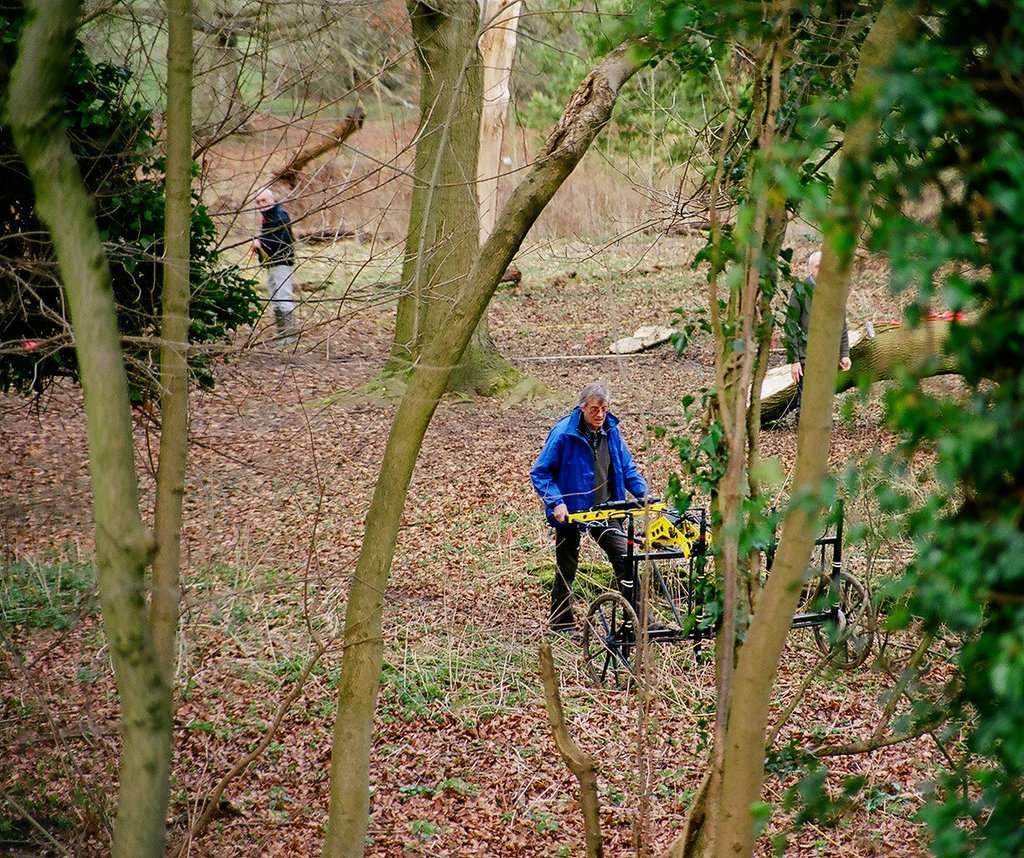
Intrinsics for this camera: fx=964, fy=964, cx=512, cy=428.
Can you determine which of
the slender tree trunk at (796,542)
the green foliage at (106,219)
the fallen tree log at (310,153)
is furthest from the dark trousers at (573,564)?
the slender tree trunk at (796,542)

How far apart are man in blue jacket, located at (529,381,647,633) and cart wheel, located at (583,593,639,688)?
0.64 feet

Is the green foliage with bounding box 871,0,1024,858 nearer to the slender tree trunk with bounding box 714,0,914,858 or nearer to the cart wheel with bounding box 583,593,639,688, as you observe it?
the slender tree trunk with bounding box 714,0,914,858

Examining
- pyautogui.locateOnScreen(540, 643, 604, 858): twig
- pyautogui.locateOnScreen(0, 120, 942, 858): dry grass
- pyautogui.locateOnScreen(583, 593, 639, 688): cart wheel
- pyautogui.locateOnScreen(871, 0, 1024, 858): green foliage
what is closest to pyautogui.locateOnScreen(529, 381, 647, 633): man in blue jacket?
pyautogui.locateOnScreen(583, 593, 639, 688): cart wheel

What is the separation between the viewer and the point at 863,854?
4.73m

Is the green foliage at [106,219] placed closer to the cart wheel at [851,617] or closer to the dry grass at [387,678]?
the dry grass at [387,678]

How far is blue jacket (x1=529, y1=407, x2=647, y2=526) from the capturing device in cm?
660

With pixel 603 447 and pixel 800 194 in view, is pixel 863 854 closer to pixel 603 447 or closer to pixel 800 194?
pixel 603 447

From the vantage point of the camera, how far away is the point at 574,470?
6.73 m

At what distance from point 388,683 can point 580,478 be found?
6.25 ft

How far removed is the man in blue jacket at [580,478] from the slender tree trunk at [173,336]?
8.95 ft

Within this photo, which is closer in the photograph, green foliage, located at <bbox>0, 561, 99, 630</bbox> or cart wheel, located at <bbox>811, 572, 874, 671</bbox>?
cart wheel, located at <bbox>811, 572, 874, 671</bbox>

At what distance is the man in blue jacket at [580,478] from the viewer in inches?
255

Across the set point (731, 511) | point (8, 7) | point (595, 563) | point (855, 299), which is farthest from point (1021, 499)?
point (855, 299)

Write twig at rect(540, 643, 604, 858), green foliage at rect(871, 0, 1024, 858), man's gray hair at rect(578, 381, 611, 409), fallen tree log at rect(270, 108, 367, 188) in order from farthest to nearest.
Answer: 1. man's gray hair at rect(578, 381, 611, 409)
2. fallen tree log at rect(270, 108, 367, 188)
3. twig at rect(540, 643, 604, 858)
4. green foliage at rect(871, 0, 1024, 858)
